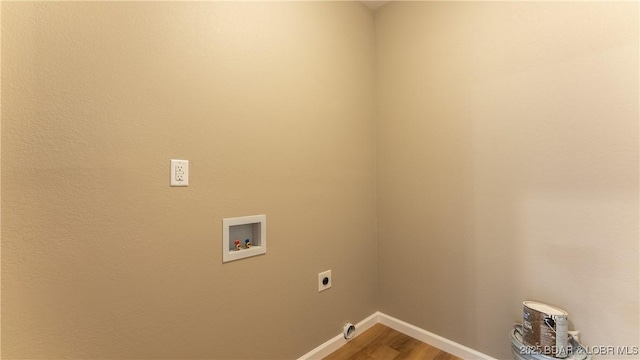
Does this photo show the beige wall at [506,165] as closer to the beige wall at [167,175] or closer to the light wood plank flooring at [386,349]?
the light wood plank flooring at [386,349]

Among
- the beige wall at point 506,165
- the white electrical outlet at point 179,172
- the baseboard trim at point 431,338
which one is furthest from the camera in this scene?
the baseboard trim at point 431,338

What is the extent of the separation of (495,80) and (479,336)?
1523 millimetres

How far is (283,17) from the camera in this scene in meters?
1.51

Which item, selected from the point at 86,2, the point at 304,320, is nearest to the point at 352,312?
the point at 304,320

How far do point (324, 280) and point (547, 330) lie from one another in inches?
44.6

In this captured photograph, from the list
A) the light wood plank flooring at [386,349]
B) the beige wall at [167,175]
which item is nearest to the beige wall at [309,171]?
the beige wall at [167,175]

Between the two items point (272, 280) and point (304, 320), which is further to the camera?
point (304, 320)

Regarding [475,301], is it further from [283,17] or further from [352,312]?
[283,17]

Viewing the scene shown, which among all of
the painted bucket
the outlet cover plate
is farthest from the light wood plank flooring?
the painted bucket

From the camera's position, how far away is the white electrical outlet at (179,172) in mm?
1124

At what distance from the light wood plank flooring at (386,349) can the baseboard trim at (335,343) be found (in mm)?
24

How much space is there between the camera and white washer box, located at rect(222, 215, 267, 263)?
1287 mm

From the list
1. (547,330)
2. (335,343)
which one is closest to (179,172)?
(335,343)

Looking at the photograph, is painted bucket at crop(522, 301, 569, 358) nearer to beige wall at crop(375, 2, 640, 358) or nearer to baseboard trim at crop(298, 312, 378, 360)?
beige wall at crop(375, 2, 640, 358)
